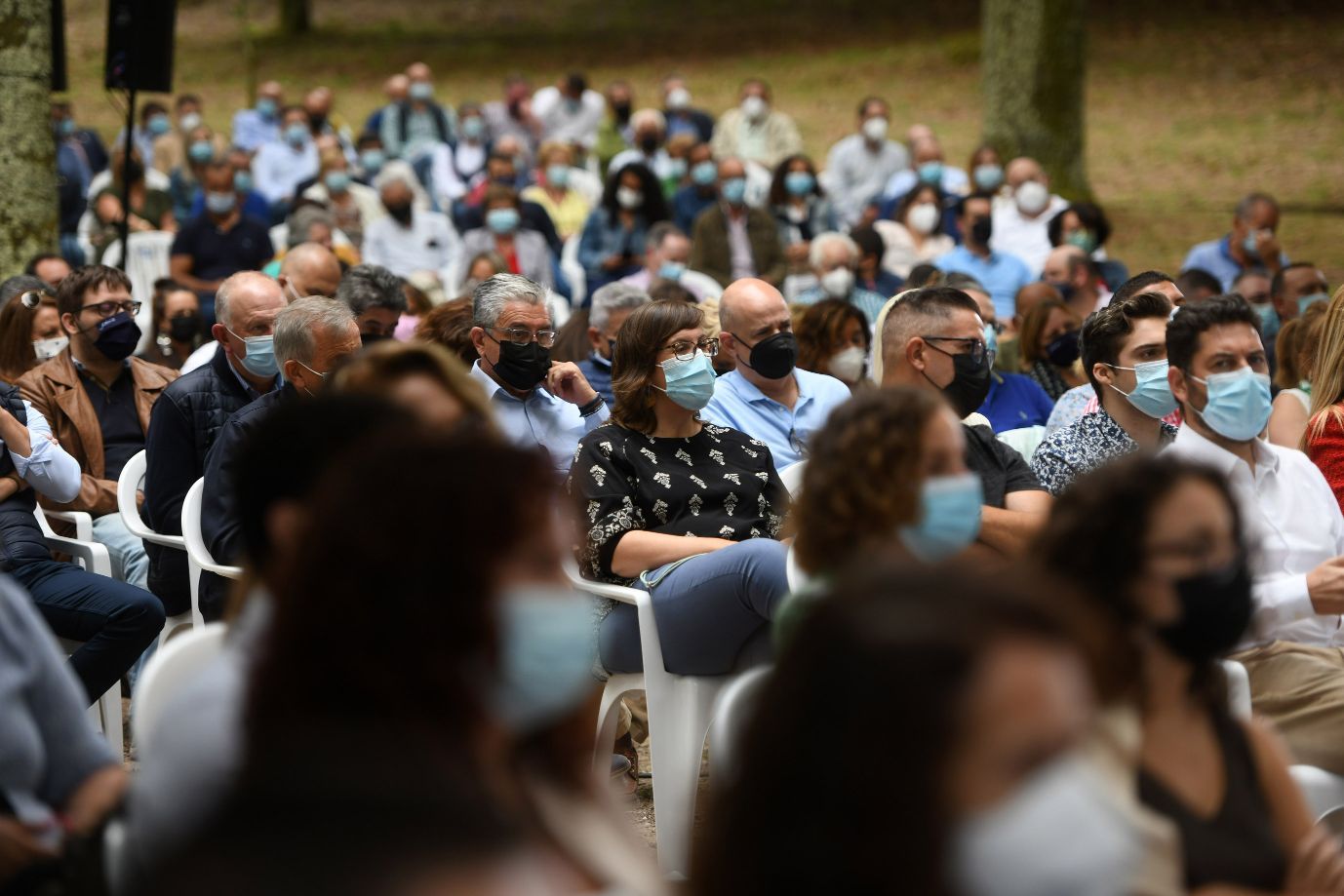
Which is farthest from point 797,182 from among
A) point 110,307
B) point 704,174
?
point 110,307

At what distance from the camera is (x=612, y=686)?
4.75 metres

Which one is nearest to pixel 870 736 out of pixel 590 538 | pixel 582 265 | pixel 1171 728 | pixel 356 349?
pixel 1171 728

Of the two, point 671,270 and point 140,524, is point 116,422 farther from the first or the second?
point 671,270

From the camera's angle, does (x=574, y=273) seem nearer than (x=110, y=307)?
No

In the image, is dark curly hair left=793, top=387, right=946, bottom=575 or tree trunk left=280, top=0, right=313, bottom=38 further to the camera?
tree trunk left=280, top=0, right=313, bottom=38

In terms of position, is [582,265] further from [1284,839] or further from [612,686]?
[1284,839]

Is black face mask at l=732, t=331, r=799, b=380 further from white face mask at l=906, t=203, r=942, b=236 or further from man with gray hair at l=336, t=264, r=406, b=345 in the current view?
white face mask at l=906, t=203, r=942, b=236

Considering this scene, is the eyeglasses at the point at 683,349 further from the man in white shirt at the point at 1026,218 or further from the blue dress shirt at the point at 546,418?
the man in white shirt at the point at 1026,218

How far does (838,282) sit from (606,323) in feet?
9.39

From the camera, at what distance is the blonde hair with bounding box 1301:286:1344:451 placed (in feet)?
16.0

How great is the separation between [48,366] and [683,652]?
2.90 m

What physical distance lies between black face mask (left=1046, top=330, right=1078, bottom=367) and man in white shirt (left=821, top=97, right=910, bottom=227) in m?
8.33

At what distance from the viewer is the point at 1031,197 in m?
12.7

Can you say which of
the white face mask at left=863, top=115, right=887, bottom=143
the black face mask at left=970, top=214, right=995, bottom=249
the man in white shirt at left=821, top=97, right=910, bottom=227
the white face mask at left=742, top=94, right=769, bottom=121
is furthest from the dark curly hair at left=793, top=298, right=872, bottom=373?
the white face mask at left=742, top=94, right=769, bottom=121
